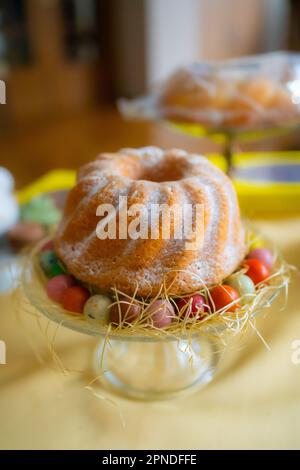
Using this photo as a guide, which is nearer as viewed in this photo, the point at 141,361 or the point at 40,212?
the point at 141,361

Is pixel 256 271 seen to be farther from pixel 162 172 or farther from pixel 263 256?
pixel 162 172

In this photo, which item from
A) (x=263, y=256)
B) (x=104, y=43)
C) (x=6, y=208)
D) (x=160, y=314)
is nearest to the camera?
(x=160, y=314)

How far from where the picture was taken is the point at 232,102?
1.17 metres

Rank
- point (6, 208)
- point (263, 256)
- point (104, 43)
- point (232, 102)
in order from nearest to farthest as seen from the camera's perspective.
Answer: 1. point (263, 256)
2. point (6, 208)
3. point (232, 102)
4. point (104, 43)

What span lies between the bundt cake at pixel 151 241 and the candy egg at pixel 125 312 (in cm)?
2

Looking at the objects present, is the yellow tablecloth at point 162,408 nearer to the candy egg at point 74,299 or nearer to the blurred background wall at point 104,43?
the candy egg at point 74,299

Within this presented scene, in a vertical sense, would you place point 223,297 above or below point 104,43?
below

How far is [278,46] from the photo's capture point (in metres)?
3.81

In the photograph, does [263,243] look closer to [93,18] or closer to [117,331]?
[117,331]

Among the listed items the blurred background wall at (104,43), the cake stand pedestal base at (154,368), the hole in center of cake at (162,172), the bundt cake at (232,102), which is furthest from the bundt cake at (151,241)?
the blurred background wall at (104,43)

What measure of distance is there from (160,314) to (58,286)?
0.53 ft

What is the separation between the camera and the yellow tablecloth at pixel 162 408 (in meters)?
0.62

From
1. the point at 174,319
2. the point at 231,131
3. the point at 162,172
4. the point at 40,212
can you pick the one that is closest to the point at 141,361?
the point at 174,319
